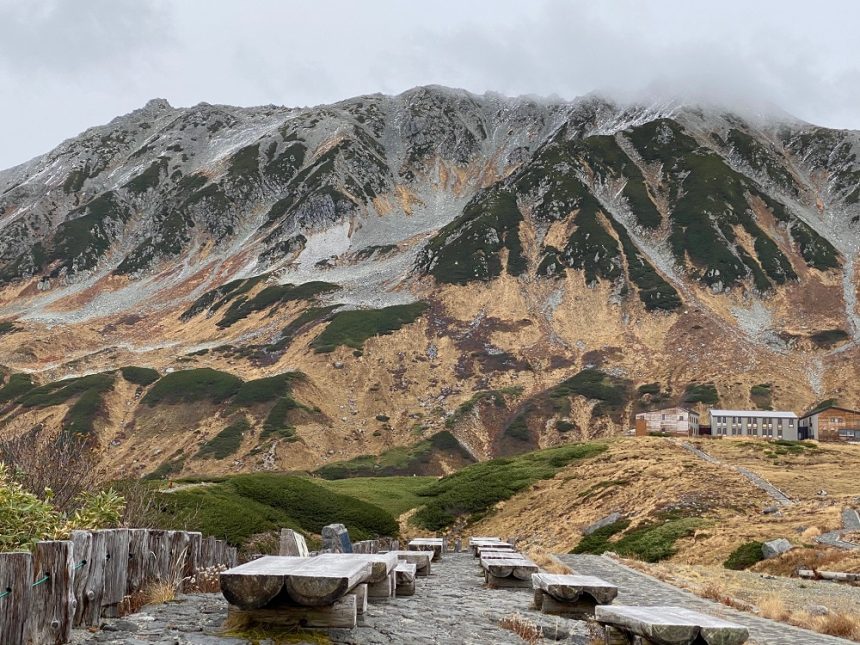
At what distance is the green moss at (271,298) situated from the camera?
131125 mm

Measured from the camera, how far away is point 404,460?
85625 mm

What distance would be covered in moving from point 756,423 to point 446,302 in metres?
53.7

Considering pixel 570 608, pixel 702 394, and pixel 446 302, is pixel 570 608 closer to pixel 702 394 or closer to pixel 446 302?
pixel 702 394

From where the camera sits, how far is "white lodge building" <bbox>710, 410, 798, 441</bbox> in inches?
3319

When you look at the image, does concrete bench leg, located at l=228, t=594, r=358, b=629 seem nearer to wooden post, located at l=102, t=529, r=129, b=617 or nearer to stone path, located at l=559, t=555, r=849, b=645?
wooden post, located at l=102, t=529, r=129, b=617

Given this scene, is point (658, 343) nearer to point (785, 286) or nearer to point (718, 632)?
point (785, 286)

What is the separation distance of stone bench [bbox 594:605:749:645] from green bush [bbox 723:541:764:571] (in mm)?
21675

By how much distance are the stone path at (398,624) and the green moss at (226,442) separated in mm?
72288

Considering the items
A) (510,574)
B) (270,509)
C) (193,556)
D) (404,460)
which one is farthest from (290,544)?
(404,460)

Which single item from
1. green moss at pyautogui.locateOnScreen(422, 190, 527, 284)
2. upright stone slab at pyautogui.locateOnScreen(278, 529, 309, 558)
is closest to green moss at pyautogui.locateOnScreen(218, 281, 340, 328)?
green moss at pyautogui.locateOnScreen(422, 190, 527, 284)

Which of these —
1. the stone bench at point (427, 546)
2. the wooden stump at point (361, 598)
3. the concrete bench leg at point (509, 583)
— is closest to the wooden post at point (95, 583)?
the wooden stump at point (361, 598)

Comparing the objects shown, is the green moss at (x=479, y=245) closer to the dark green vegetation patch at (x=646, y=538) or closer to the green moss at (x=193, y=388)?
the green moss at (x=193, y=388)

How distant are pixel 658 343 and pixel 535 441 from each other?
31270 mm

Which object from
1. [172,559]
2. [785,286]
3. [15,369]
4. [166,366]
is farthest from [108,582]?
[785,286]
